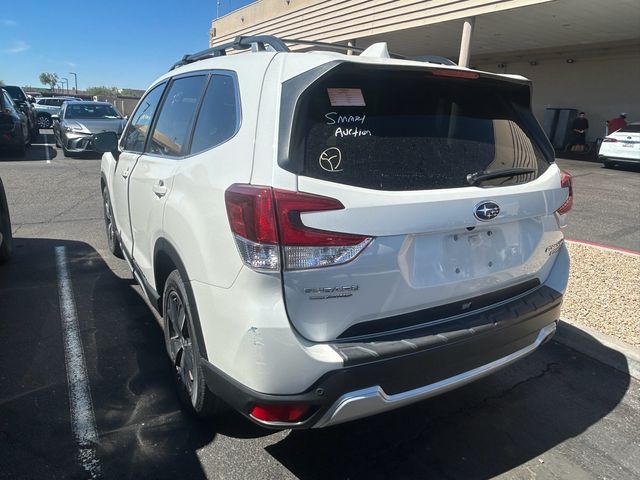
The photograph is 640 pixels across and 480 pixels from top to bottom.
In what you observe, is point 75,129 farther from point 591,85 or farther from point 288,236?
point 591,85

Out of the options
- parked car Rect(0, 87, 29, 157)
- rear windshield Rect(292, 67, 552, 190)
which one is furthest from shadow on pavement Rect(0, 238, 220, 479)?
parked car Rect(0, 87, 29, 157)

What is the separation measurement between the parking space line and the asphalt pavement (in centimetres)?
2

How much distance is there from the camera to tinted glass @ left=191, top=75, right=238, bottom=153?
7.55ft

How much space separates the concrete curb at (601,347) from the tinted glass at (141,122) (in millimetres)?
3527

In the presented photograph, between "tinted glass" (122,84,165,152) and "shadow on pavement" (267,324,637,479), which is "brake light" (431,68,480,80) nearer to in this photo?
"shadow on pavement" (267,324,637,479)

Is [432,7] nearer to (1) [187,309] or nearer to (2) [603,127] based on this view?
(2) [603,127]

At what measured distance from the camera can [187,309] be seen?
95.0 inches

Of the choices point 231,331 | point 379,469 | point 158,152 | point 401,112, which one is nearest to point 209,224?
point 231,331

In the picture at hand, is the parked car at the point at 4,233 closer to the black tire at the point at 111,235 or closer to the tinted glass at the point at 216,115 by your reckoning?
the black tire at the point at 111,235

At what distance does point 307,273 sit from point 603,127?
22.5m

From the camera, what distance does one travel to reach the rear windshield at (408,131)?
2.00 metres

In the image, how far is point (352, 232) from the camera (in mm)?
→ 1910

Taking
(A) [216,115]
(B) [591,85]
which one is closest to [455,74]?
(A) [216,115]

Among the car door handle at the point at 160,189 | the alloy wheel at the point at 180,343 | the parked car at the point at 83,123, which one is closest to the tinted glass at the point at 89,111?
the parked car at the point at 83,123
